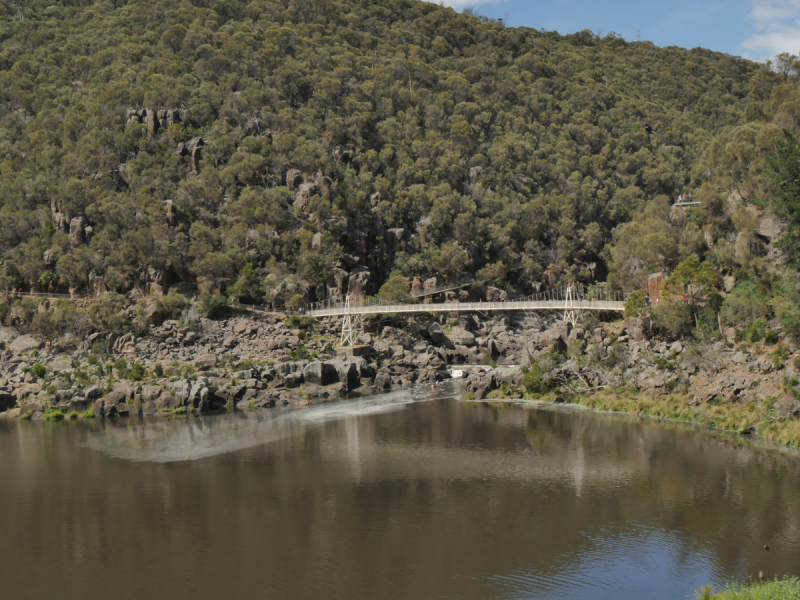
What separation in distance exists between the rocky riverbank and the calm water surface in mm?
5439

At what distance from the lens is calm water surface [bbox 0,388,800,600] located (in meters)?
19.5

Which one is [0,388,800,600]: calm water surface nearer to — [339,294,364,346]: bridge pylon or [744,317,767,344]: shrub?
[744,317,767,344]: shrub

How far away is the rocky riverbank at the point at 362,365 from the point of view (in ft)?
127

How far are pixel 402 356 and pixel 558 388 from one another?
64.0 feet

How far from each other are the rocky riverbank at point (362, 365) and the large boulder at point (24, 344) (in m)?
0.15

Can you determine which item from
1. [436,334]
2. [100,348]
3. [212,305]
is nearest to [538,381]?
[436,334]

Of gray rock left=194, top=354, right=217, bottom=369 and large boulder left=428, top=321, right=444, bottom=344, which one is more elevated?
large boulder left=428, top=321, right=444, bottom=344

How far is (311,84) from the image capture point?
10325cm

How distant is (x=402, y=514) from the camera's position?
24.5m

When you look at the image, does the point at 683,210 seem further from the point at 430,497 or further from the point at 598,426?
the point at 430,497

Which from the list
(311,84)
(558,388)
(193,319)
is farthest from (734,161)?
(311,84)

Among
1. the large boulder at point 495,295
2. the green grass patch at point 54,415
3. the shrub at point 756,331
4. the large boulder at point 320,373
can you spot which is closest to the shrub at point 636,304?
the shrub at point 756,331

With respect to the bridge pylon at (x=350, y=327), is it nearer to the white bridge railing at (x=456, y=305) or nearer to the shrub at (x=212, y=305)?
the white bridge railing at (x=456, y=305)

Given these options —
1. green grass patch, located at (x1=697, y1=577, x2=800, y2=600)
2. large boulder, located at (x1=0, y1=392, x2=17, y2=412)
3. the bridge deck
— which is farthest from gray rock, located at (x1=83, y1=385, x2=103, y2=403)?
green grass patch, located at (x1=697, y1=577, x2=800, y2=600)
